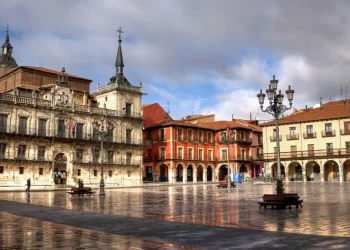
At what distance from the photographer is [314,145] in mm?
56688

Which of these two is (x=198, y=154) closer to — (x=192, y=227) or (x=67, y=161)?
(x=67, y=161)

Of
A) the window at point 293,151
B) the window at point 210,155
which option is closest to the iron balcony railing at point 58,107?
the window at point 210,155

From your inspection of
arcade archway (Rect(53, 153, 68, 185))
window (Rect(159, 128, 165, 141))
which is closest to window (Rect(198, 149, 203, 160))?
window (Rect(159, 128, 165, 141))

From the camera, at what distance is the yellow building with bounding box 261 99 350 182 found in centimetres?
5441

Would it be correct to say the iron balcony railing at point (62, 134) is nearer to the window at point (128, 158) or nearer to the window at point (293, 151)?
the window at point (128, 158)

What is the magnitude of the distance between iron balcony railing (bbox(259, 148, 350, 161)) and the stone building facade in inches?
789

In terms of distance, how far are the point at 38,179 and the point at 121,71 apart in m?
21.5

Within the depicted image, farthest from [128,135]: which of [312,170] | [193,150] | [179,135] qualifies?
[312,170]

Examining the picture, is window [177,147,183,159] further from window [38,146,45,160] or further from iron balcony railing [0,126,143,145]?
window [38,146,45,160]

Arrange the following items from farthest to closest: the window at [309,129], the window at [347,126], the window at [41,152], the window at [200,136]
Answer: the window at [200,136] < the window at [309,129] < the window at [347,126] < the window at [41,152]

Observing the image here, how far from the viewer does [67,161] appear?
4819 centimetres

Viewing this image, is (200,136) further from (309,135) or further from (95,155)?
(95,155)

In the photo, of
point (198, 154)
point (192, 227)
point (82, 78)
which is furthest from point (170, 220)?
point (198, 154)

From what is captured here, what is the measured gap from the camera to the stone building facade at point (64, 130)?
43375 millimetres
